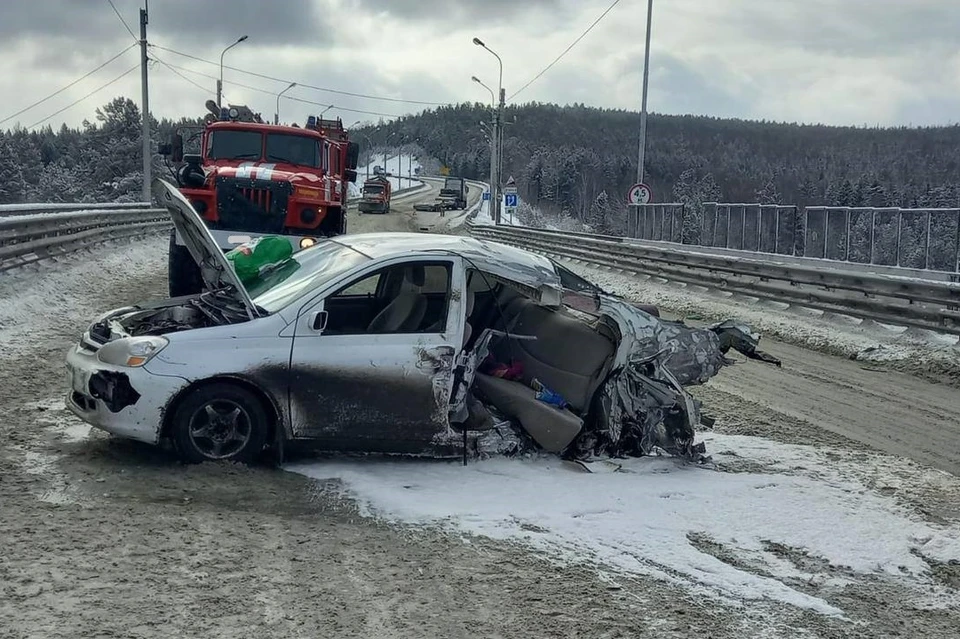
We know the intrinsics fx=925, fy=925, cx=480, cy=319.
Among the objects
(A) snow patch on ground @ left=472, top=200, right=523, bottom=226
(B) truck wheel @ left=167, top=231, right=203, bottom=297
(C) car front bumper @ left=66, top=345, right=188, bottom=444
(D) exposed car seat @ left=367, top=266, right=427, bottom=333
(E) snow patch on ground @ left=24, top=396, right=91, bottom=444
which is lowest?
(E) snow patch on ground @ left=24, top=396, right=91, bottom=444

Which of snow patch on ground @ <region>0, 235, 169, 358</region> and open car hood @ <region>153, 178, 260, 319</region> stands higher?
open car hood @ <region>153, 178, 260, 319</region>

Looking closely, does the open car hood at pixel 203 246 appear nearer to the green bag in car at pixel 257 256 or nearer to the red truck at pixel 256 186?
the green bag in car at pixel 257 256

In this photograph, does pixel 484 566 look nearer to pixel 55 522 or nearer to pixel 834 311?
pixel 55 522

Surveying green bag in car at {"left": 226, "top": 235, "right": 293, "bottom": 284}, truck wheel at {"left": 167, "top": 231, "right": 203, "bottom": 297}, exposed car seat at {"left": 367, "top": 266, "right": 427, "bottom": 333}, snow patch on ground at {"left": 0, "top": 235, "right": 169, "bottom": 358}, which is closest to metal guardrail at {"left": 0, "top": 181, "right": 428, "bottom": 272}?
snow patch on ground at {"left": 0, "top": 235, "right": 169, "bottom": 358}

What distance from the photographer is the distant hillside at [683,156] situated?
8900 centimetres

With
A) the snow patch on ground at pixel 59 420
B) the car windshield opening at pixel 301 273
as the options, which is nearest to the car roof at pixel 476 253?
the car windshield opening at pixel 301 273

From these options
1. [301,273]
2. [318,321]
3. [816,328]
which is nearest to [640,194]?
[816,328]

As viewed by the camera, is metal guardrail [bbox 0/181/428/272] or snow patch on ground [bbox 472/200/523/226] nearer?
metal guardrail [bbox 0/181/428/272]

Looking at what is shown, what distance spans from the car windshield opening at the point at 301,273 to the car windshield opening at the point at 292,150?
7.98 m

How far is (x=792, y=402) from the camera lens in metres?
9.07

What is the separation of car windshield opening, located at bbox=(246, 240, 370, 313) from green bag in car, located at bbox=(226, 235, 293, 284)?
0.10 m

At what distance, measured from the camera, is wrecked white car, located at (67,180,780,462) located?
18.7 ft

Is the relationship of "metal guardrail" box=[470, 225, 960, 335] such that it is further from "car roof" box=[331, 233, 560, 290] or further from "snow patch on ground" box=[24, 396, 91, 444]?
"snow patch on ground" box=[24, 396, 91, 444]

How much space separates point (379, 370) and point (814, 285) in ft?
38.8
